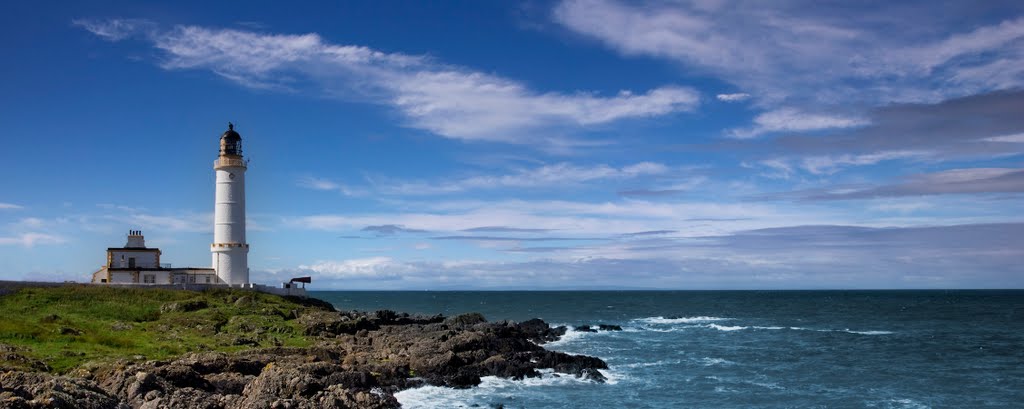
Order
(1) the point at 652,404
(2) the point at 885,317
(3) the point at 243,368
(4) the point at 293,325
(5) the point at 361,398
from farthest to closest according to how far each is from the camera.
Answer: (2) the point at 885,317, (4) the point at 293,325, (1) the point at 652,404, (3) the point at 243,368, (5) the point at 361,398

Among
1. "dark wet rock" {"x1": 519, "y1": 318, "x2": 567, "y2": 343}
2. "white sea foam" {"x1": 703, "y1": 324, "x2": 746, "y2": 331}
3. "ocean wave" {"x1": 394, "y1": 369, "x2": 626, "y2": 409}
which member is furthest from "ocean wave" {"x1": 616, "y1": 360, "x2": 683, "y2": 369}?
"white sea foam" {"x1": 703, "y1": 324, "x2": 746, "y2": 331}

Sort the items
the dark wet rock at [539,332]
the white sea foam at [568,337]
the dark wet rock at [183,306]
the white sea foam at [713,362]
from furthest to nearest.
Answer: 1. the dark wet rock at [539,332]
2. the white sea foam at [568,337]
3. the dark wet rock at [183,306]
4. the white sea foam at [713,362]

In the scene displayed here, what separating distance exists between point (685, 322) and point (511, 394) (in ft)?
176

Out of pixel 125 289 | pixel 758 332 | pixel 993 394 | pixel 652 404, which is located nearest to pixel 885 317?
pixel 758 332

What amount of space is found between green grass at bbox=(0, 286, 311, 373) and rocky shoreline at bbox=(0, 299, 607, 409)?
76.3 inches

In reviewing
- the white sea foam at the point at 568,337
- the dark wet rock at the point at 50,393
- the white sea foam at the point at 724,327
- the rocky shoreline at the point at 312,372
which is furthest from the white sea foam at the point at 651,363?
the dark wet rock at the point at 50,393

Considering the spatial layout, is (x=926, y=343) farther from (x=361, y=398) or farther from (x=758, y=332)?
(x=361, y=398)

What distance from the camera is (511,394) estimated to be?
3391cm

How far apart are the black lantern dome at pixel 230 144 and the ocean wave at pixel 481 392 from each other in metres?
39.3

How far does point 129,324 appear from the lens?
4344cm

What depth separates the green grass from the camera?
33.5 m

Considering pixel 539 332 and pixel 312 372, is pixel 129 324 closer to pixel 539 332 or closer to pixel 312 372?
pixel 312 372

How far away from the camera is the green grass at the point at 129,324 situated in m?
33.5

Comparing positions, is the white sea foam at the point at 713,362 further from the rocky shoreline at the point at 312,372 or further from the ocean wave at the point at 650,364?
the rocky shoreline at the point at 312,372
